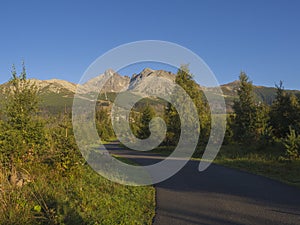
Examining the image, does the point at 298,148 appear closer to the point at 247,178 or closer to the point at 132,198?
the point at 247,178

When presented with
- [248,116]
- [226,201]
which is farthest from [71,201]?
[248,116]

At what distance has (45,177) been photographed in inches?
401

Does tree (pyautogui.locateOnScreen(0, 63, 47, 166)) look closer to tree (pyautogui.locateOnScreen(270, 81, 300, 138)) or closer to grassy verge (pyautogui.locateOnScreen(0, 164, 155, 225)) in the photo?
grassy verge (pyautogui.locateOnScreen(0, 164, 155, 225))

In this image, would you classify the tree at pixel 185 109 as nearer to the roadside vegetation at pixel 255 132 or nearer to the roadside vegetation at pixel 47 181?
the roadside vegetation at pixel 255 132

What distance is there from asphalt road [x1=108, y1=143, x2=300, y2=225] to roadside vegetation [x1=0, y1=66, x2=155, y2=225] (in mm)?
641

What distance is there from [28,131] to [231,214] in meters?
9.10

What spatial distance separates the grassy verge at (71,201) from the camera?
6121 mm

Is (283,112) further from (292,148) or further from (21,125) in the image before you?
Answer: (21,125)

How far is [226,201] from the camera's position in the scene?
836 cm

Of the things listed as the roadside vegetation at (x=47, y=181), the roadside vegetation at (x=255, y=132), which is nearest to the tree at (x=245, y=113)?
Answer: the roadside vegetation at (x=255, y=132)

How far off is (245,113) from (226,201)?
68.7ft

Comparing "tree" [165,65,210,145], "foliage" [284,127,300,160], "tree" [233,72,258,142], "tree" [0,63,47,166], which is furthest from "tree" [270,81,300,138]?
"tree" [0,63,47,166]

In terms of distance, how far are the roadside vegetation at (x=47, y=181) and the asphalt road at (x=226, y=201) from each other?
25.2 inches

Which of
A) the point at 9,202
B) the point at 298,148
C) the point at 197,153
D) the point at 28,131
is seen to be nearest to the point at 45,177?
the point at 28,131
